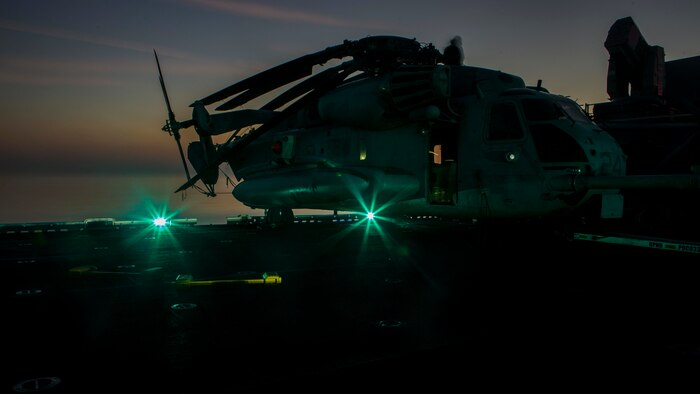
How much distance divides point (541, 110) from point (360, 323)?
7.15 metres

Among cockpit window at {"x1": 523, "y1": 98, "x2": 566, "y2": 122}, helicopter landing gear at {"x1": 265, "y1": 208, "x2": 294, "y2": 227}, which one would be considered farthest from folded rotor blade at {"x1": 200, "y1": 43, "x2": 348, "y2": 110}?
cockpit window at {"x1": 523, "y1": 98, "x2": 566, "y2": 122}

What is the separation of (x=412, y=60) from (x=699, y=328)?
9.89 metres

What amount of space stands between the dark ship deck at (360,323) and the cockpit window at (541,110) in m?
2.51

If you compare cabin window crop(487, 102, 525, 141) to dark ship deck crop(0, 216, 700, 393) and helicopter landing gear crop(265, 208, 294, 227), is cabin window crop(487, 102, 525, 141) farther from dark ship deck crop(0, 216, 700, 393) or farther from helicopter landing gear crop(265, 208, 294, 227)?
helicopter landing gear crop(265, 208, 294, 227)

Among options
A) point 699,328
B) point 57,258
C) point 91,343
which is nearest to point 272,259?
point 57,258

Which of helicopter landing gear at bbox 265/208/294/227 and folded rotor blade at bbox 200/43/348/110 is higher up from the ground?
folded rotor blade at bbox 200/43/348/110

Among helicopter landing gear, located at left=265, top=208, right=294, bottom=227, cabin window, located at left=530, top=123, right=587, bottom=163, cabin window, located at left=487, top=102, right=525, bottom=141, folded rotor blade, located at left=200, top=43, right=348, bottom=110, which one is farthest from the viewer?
helicopter landing gear, located at left=265, top=208, right=294, bottom=227

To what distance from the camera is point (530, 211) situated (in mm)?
10008

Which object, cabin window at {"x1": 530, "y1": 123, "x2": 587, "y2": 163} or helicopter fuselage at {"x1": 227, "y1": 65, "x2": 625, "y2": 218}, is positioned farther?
helicopter fuselage at {"x1": 227, "y1": 65, "x2": 625, "y2": 218}

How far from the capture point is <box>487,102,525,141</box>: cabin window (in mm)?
10372

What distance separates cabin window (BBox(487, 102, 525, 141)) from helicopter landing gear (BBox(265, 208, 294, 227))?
8.33m

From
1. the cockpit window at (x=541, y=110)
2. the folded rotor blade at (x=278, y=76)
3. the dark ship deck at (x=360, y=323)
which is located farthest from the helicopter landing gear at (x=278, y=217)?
the cockpit window at (x=541, y=110)

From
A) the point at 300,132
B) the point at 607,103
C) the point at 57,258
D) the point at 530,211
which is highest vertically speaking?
the point at 607,103

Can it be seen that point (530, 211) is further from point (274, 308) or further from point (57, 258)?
point (57, 258)
